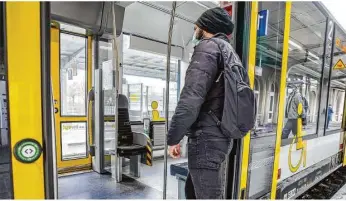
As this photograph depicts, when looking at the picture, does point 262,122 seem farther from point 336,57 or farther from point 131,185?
point 336,57

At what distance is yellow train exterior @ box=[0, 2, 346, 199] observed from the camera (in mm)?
850

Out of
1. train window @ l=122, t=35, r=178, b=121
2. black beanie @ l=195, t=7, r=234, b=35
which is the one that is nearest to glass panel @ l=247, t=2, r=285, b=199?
black beanie @ l=195, t=7, r=234, b=35

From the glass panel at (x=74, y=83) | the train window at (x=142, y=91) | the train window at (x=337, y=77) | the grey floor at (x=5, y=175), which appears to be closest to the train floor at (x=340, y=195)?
the train window at (x=337, y=77)

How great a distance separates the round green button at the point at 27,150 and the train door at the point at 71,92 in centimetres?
347

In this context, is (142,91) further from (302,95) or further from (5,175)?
(5,175)

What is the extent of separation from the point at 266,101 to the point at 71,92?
12.1 feet

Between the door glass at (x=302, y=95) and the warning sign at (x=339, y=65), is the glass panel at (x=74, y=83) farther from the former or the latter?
the warning sign at (x=339, y=65)

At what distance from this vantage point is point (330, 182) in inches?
159

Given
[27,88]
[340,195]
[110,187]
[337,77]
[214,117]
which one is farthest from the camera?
[337,77]

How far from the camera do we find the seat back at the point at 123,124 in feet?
13.6

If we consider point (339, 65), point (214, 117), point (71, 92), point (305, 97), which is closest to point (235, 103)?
point (214, 117)

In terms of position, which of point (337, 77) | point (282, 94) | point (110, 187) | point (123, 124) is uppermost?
point (337, 77)

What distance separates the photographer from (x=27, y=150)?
0.87 meters

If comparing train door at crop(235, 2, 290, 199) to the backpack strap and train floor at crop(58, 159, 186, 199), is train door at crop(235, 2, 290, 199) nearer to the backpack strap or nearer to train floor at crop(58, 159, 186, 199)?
the backpack strap
